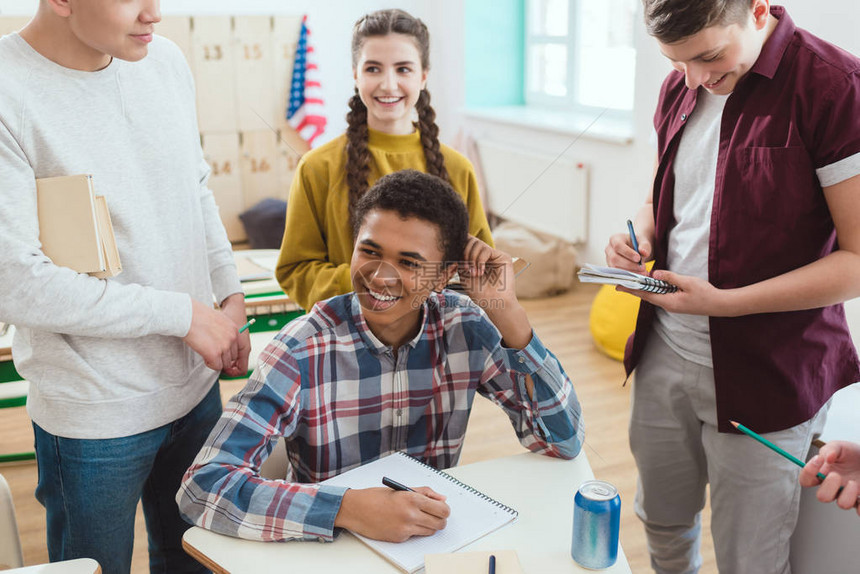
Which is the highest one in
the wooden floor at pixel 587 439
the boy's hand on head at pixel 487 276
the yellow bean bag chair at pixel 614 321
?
the boy's hand on head at pixel 487 276

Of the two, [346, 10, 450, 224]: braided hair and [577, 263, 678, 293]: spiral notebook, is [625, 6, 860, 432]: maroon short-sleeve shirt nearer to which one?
[577, 263, 678, 293]: spiral notebook

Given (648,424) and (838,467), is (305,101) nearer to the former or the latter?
(648,424)

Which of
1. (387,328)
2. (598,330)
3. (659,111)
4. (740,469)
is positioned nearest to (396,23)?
(659,111)

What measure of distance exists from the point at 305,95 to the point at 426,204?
4360 mm

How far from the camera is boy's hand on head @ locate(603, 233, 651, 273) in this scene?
5.26 ft

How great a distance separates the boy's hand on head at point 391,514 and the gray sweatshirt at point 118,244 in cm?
41

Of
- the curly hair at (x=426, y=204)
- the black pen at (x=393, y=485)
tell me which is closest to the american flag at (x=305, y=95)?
the curly hair at (x=426, y=204)

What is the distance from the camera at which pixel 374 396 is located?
143 centimetres

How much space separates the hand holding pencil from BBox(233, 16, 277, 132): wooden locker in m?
4.52

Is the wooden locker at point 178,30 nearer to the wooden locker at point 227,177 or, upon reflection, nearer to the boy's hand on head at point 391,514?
the wooden locker at point 227,177

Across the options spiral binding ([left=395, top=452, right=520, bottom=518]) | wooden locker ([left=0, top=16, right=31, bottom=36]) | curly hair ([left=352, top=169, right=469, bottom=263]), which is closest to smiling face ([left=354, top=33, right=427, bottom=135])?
curly hair ([left=352, top=169, right=469, bottom=263])

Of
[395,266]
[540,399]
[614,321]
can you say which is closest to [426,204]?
[395,266]

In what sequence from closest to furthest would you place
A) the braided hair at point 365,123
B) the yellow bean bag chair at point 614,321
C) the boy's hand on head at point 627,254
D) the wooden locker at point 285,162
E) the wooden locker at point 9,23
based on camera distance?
the boy's hand on head at point 627,254 < the braided hair at point 365,123 < the yellow bean bag chair at point 614,321 < the wooden locker at point 9,23 < the wooden locker at point 285,162

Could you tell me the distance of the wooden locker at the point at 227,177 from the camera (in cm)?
535
